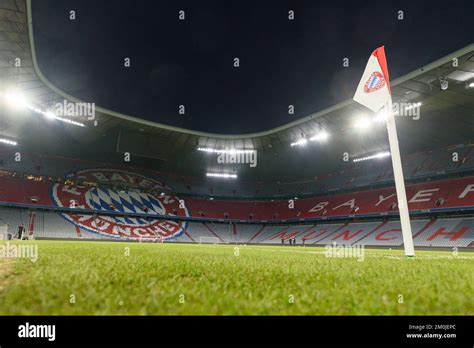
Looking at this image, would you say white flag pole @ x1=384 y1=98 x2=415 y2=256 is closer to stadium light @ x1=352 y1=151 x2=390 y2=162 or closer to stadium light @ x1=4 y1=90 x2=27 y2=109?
stadium light @ x1=4 y1=90 x2=27 y2=109

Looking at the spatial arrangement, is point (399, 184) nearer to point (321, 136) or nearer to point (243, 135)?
point (321, 136)

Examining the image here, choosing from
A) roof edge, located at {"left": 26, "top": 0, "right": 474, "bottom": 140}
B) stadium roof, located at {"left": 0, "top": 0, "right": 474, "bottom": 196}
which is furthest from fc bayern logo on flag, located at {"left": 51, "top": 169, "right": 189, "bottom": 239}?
roof edge, located at {"left": 26, "top": 0, "right": 474, "bottom": 140}

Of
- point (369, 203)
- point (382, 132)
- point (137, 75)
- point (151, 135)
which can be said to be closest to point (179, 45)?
point (137, 75)

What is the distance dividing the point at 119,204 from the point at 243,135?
20777 millimetres

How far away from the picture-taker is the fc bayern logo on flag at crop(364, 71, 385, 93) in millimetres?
6613

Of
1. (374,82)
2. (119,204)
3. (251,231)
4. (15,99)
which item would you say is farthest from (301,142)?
(374,82)

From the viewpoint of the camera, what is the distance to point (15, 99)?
1196 inches

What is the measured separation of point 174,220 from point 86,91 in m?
21.5

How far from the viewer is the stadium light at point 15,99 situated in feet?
97.9

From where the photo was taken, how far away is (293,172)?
50.2 meters

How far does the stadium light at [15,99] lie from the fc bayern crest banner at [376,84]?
35.7m

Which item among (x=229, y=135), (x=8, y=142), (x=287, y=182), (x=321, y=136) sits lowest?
(x=287, y=182)

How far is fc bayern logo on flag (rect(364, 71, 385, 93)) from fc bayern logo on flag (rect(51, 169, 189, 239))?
1387 inches
